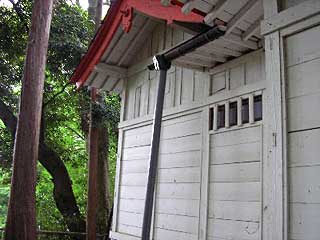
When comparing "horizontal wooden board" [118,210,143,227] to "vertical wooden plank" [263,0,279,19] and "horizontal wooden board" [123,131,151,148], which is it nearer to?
"horizontal wooden board" [123,131,151,148]

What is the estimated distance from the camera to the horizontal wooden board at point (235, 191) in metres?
3.63

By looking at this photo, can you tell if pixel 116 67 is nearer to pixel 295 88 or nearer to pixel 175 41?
pixel 175 41

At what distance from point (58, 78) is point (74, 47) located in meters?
1.51

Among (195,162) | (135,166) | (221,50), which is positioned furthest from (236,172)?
(135,166)

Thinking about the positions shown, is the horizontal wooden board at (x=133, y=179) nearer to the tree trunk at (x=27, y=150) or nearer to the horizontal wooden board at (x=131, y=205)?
the horizontal wooden board at (x=131, y=205)

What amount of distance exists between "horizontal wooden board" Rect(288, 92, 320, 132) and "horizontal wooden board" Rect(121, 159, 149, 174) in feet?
10.8

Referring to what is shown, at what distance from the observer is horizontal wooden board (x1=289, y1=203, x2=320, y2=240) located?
2.14m

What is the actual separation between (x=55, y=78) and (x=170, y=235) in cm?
858

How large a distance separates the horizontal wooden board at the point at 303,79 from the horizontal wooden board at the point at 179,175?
86.1 inches

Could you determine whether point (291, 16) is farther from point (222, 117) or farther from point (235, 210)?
point (235, 210)

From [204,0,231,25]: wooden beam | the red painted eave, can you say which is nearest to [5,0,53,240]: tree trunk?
the red painted eave

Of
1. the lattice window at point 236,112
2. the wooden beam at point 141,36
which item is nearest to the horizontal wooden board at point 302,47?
the lattice window at point 236,112

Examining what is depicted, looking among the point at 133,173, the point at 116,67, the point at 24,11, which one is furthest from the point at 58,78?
the point at 133,173

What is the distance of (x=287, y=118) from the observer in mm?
2424
